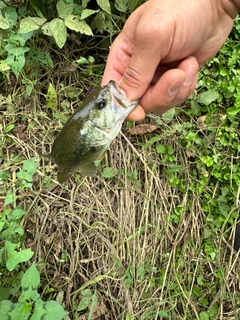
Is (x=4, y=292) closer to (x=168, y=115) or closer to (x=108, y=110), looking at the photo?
(x=108, y=110)

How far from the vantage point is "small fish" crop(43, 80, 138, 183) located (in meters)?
1.36

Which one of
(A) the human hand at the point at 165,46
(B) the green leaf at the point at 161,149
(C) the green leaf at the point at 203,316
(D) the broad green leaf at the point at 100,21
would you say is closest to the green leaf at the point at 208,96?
(B) the green leaf at the point at 161,149

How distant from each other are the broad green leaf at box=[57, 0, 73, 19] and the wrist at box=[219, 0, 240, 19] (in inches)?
34.2

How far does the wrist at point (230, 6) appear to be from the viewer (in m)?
1.54

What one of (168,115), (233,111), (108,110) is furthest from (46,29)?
(233,111)

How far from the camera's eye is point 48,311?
1463mm

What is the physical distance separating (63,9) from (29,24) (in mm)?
216

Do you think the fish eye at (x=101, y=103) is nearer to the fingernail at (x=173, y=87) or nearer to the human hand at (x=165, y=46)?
the human hand at (x=165, y=46)

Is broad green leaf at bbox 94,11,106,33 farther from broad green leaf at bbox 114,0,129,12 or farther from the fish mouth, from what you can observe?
the fish mouth

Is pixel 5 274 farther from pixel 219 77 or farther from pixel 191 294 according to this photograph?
pixel 219 77

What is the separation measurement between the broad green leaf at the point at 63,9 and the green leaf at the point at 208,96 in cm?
92

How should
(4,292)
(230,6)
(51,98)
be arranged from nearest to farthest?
(230,6)
(4,292)
(51,98)

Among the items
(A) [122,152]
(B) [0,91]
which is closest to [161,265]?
(A) [122,152]

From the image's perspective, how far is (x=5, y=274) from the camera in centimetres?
185
